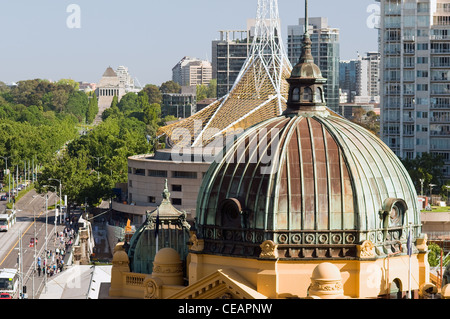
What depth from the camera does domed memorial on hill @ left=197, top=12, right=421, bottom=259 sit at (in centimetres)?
6606

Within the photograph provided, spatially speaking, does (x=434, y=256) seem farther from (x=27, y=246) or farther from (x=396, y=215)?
(x=27, y=246)

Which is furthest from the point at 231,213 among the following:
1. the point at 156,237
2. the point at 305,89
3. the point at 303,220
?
the point at 156,237

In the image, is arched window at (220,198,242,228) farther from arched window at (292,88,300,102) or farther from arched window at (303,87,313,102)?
arched window at (303,87,313,102)

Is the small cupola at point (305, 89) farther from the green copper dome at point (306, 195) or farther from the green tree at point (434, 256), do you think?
the green tree at point (434, 256)

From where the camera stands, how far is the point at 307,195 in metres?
66.7

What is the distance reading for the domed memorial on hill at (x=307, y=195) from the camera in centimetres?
6606

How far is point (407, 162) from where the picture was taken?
19675 centimetres

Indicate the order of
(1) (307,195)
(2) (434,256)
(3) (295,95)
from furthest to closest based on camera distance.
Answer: (2) (434,256) < (3) (295,95) < (1) (307,195)

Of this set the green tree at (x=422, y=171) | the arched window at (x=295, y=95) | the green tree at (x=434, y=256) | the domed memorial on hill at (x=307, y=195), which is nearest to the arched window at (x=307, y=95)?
the arched window at (x=295, y=95)

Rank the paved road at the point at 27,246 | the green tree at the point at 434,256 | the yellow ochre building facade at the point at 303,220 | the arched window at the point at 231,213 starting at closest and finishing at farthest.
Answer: the yellow ochre building facade at the point at 303,220 < the arched window at the point at 231,213 < the green tree at the point at 434,256 < the paved road at the point at 27,246

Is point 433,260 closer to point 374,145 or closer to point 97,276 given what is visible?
point 97,276
